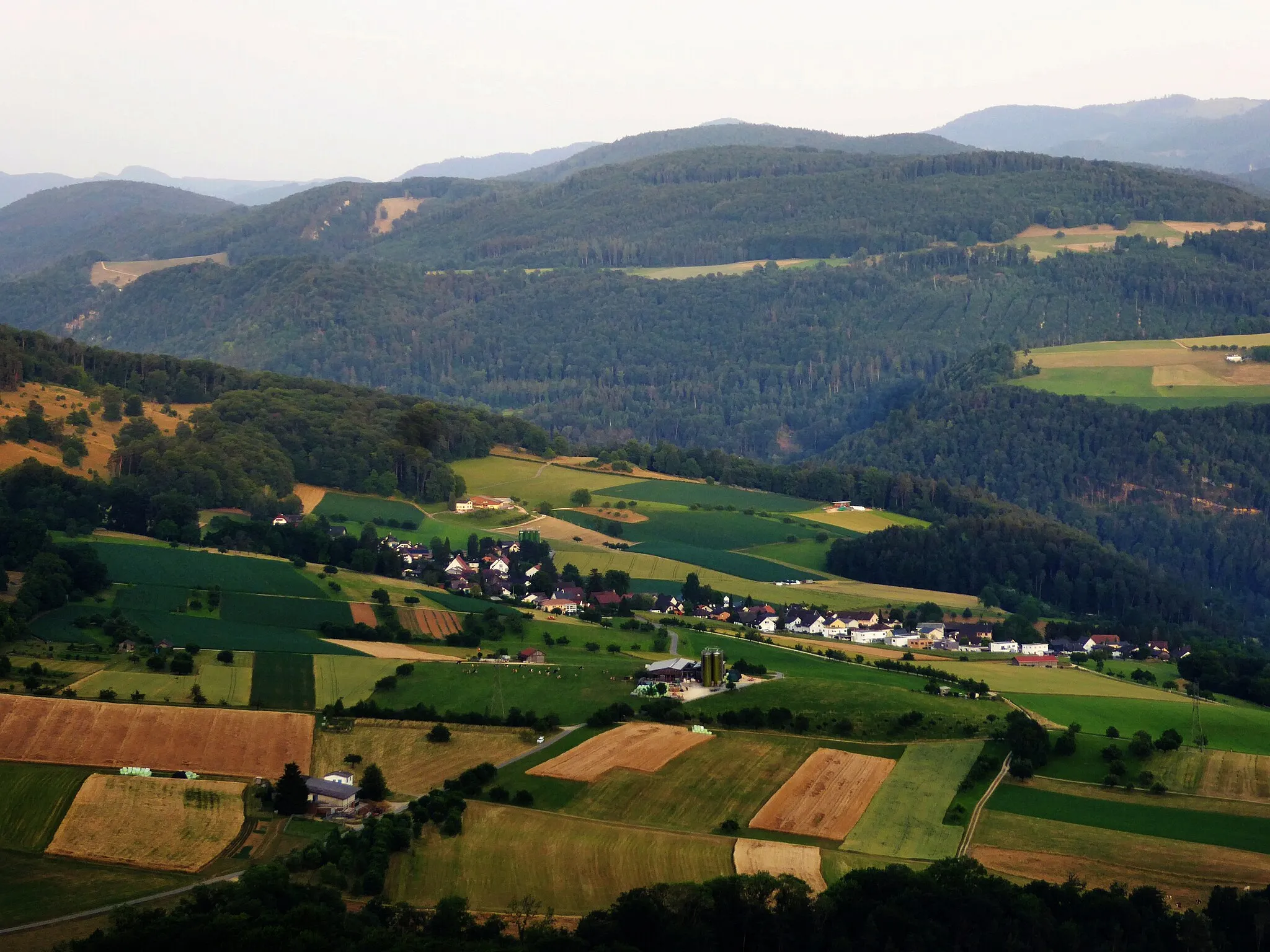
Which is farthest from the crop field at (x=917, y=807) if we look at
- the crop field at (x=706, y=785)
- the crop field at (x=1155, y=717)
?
the crop field at (x=1155, y=717)

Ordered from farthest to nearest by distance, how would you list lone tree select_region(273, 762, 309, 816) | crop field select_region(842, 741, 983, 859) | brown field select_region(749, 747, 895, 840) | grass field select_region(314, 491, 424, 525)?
grass field select_region(314, 491, 424, 525) < brown field select_region(749, 747, 895, 840) < lone tree select_region(273, 762, 309, 816) < crop field select_region(842, 741, 983, 859)

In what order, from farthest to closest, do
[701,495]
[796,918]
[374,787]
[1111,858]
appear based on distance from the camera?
[701,495], [374,787], [1111,858], [796,918]

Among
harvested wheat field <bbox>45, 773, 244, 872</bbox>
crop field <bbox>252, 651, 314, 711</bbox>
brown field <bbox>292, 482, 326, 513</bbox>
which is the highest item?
harvested wheat field <bbox>45, 773, 244, 872</bbox>

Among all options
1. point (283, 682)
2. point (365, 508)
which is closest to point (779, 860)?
point (283, 682)

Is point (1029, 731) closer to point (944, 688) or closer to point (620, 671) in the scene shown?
point (944, 688)

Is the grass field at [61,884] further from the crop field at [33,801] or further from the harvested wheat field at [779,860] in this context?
the harvested wheat field at [779,860]

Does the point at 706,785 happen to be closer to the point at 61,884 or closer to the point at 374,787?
the point at 374,787

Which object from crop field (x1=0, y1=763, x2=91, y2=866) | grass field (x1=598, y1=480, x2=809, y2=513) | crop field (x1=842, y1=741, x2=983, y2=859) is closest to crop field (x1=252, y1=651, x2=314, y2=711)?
crop field (x1=0, y1=763, x2=91, y2=866)

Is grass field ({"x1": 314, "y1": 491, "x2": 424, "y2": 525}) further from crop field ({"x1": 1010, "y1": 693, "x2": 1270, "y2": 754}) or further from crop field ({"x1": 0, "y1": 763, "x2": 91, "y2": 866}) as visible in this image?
crop field ({"x1": 0, "y1": 763, "x2": 91, "y2": 866})
